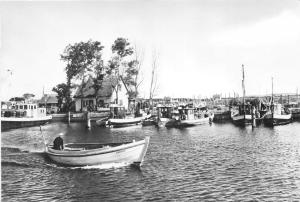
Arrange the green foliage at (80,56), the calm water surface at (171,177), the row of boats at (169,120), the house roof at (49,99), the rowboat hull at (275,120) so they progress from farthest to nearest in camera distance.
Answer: the house roof at (49,99)
the green foliage at (80,56)
the row of boats at (169,120)
the rowboat hull at (275,120)
the calm water surface at (171,177)

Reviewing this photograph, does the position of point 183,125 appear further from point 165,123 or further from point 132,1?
point 132,1

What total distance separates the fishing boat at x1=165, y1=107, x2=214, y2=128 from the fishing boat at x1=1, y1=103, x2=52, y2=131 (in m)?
21.8

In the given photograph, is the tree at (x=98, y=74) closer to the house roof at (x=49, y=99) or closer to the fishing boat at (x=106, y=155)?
the house roof at (x=49, y=99)

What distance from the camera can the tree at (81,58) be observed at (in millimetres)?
66938

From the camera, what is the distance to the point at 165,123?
53.1 m

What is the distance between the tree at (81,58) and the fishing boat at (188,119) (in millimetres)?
22954

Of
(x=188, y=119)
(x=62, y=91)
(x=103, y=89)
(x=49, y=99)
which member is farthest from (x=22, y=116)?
(x=49, y=99)

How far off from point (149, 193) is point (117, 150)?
18.1ft

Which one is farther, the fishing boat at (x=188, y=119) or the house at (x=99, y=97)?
the house at (x=99, y=97)

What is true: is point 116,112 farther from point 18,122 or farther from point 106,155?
point 106,155

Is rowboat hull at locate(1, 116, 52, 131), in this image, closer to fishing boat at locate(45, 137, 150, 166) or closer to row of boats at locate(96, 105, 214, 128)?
row of boats at locate(96, 105, 214, 128)

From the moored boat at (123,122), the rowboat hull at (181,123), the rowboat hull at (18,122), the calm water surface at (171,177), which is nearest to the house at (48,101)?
the rowboat hull at (18,122)

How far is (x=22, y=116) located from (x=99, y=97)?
21.2m

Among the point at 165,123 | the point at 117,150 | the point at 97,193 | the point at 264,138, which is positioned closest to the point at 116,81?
the point at 165,123
